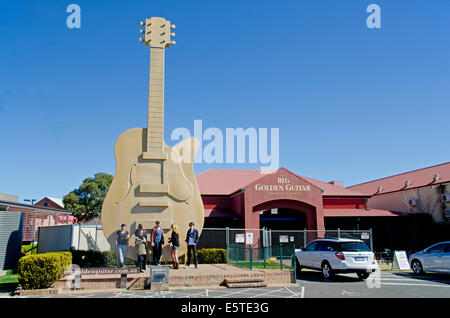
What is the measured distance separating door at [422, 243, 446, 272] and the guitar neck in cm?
1257

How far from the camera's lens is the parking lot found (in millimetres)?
10141

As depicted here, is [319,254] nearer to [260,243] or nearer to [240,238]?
[240,238]

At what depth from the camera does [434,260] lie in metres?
15.2

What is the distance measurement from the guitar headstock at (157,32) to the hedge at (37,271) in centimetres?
1016

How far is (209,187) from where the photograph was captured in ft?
92.5

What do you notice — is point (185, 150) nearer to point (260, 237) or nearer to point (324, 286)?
point (324, 286)

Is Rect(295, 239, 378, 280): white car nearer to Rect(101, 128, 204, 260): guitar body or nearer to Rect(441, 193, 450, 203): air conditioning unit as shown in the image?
Rect(101, 128, 204, 260): guitar body

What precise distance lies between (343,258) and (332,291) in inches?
87.1

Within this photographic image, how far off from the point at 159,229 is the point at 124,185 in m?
2.80

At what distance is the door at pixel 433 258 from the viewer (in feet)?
49.4

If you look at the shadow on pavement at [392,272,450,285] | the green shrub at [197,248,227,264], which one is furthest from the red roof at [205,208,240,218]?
the shadow on pavement at [392,272,450,285]

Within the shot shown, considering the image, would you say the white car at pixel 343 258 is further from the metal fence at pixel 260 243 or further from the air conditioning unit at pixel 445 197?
the air conditioning unit at pixel 445 197

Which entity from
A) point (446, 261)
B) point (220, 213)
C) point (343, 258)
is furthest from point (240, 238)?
point (446, 261)
